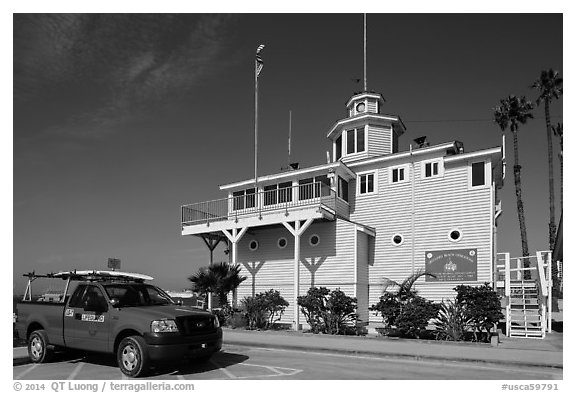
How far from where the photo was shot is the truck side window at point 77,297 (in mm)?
9484

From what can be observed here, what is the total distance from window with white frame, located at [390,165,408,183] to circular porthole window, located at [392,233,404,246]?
8.14 ft

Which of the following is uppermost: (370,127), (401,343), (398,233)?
(370,127)

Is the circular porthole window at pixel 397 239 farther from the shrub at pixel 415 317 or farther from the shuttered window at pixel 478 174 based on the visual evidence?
the shrub at pixel 415 317

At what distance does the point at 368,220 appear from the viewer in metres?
21.7

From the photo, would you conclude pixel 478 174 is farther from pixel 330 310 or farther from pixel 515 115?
pixel 515 115

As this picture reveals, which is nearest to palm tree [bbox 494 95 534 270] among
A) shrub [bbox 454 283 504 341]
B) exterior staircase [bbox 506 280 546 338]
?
exterior staircase [bbox 506 280 546 338]

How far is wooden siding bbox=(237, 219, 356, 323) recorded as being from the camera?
20.2 meters

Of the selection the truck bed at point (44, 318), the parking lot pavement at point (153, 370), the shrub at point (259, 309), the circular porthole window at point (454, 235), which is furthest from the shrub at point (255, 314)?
the truck bed at point (44, 318)

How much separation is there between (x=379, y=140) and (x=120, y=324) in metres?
17.7

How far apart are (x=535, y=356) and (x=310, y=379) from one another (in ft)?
18.9

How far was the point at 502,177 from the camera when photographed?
21.7 m

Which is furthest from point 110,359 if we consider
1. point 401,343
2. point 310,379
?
point 401,343

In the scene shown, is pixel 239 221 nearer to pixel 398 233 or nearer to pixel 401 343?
pixel 398 233
